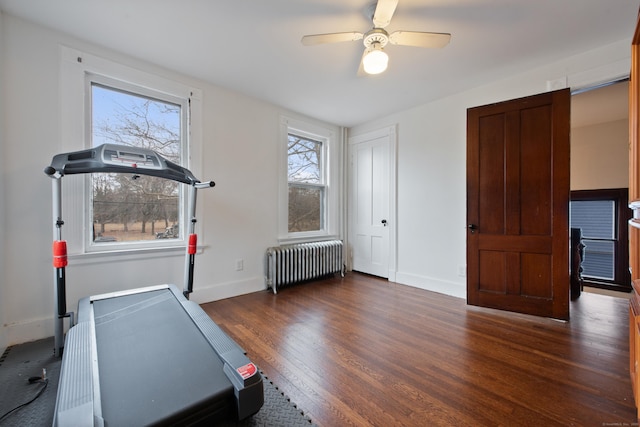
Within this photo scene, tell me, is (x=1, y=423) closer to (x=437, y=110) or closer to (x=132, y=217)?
(x=132, y=217)

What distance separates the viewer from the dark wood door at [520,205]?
255 centimetres

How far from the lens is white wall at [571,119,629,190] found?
4562 millimetres

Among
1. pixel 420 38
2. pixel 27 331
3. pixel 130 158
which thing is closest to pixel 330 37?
pixel 420 38

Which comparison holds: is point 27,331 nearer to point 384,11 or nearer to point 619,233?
point 384,11

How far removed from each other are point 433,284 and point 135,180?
3749 millimetres

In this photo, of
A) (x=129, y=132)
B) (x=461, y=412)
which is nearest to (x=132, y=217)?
(x=129, y=132)

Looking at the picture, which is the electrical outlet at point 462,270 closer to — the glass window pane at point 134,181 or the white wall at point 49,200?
the white wall at point 49,200

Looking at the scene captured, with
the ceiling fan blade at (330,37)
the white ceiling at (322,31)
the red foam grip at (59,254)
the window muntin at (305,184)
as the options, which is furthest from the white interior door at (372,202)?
the red foam grip at (59,254)

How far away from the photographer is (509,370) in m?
1.79

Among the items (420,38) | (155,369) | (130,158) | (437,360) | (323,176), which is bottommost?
(437,360)

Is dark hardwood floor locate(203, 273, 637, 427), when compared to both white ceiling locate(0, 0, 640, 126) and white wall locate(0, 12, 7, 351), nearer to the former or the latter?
white wall locate(0, 12, 7, 351)

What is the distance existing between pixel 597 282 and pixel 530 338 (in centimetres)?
441

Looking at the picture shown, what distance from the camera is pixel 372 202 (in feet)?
14.3

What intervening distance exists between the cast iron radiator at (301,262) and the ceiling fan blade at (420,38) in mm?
2703
